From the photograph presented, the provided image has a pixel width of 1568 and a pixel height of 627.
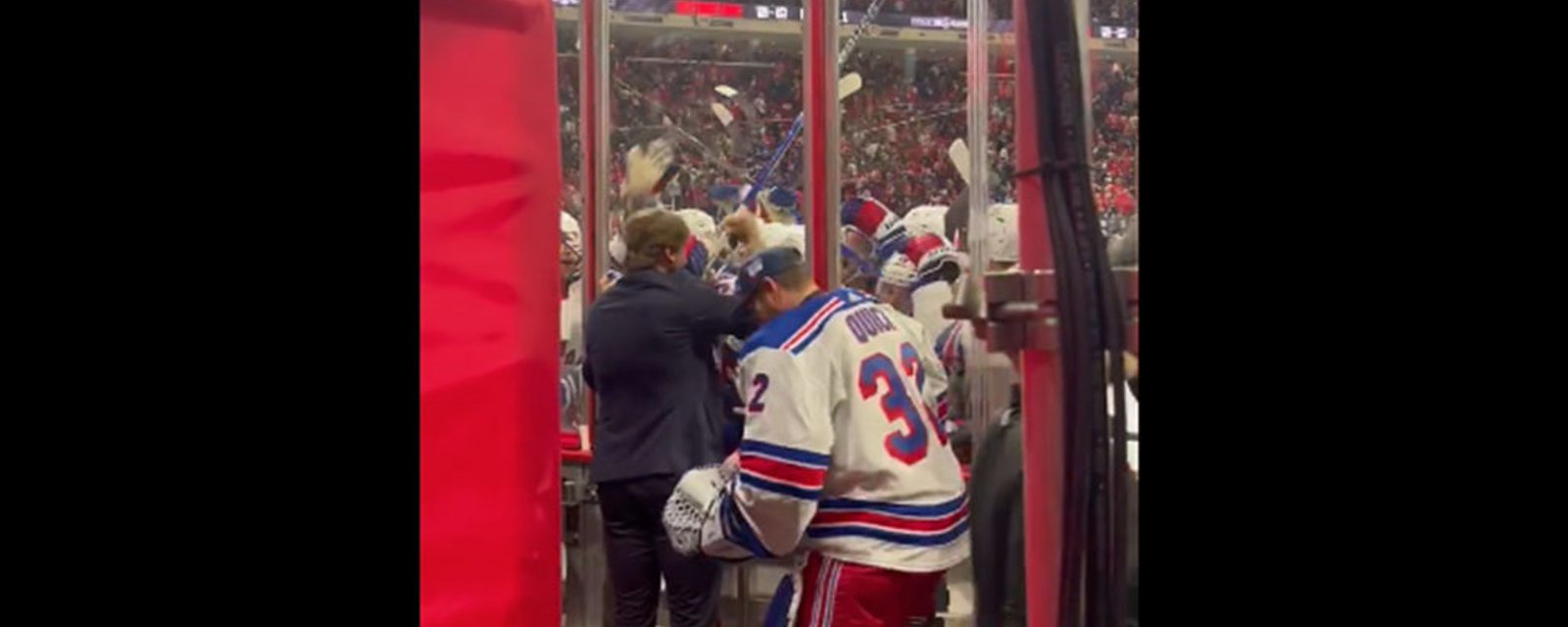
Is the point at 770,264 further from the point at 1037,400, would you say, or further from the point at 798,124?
the point at 1037,400

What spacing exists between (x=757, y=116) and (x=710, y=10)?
0.17 metres

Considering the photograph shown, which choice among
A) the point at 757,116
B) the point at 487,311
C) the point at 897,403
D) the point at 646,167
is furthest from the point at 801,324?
the point at 487,311

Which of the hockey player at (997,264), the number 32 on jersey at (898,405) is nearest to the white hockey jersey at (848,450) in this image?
the number 32 on jersey at (898,405)

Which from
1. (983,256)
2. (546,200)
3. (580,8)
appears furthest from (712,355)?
(546,200)

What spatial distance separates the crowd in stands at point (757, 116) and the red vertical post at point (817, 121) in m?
0.03

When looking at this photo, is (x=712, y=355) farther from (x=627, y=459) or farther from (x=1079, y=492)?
(x=1079, y=492)

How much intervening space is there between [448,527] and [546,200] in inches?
8.9

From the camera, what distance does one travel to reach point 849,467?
1862 mm

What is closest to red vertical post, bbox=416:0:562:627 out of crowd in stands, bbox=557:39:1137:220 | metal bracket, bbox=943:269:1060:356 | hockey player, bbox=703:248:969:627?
metal bracket, bbox=943:269:1060:356

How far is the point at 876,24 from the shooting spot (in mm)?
2355

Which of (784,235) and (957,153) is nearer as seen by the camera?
(957,153)

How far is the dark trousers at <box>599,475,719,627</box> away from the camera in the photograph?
8.25 ft

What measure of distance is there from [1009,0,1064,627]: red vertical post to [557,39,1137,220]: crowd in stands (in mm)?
840

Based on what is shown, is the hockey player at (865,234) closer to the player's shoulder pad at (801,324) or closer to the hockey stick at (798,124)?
the hockey stick at (798,124)
